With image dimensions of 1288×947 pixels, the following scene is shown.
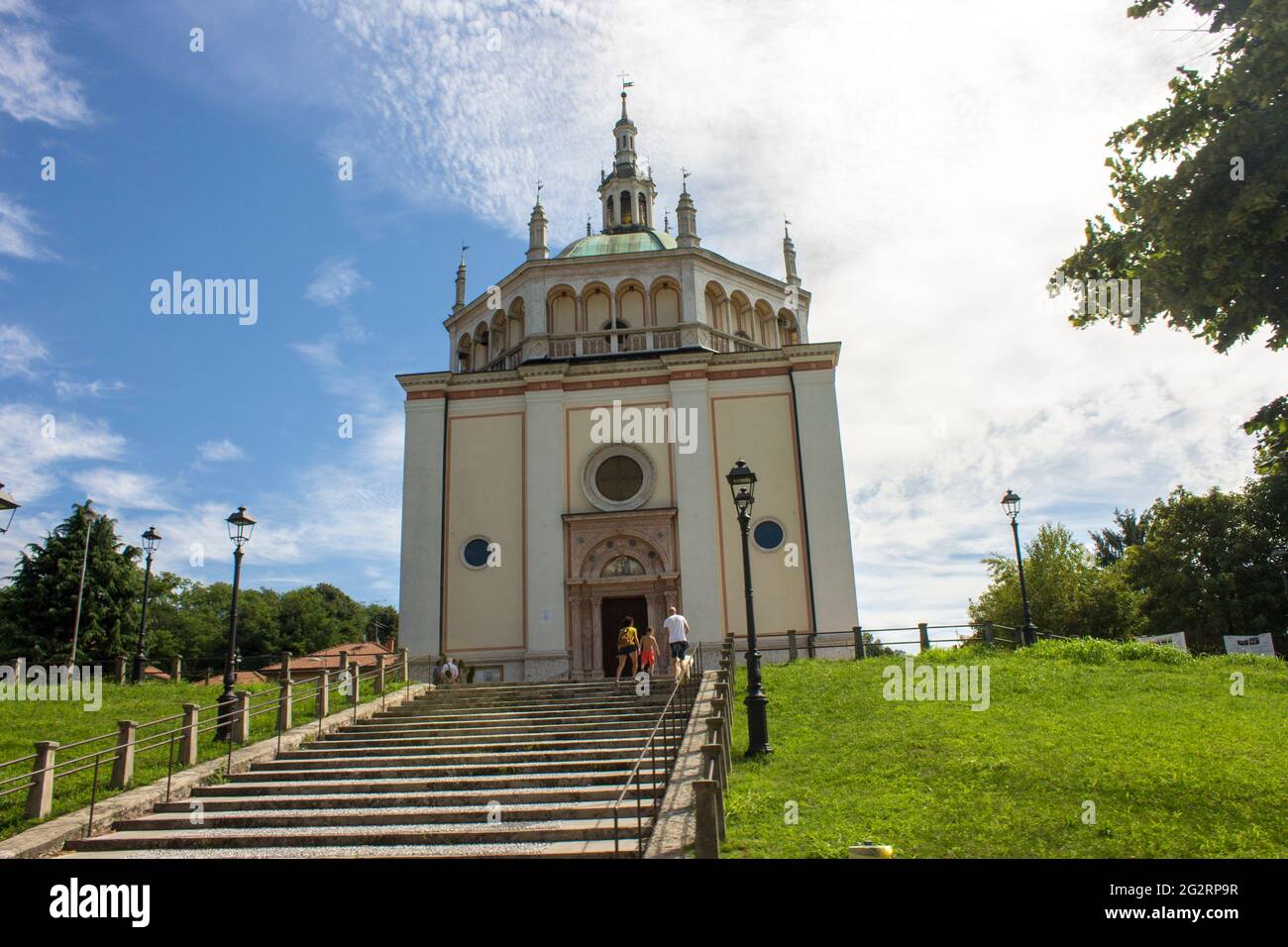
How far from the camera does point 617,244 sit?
31.7 m

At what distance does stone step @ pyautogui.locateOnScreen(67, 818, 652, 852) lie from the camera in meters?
9.48

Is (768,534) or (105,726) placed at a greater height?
(768,534)

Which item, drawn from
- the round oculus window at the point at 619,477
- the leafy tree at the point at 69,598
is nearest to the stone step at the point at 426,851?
the round oculus window at the point at 619,477

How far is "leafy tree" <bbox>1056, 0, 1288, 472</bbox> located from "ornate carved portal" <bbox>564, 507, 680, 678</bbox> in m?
16.0

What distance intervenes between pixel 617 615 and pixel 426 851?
640 inches

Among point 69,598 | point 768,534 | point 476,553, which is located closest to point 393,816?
point 476,553

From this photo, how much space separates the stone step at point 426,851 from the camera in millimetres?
8680

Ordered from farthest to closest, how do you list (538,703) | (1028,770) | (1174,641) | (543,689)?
(1174,641), (543,689), (538,703), (1028,770)

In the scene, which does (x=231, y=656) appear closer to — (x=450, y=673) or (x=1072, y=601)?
(x=450, y=673)

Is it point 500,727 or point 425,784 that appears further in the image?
point 500,727

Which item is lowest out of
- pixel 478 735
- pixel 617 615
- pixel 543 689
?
pixel 478 735

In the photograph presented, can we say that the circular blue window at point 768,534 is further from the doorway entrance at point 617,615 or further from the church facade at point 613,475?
the doorway entrance at point 617,615

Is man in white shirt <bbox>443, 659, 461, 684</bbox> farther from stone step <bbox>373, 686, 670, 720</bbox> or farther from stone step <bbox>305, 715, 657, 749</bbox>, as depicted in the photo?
stone step <bbox>305, 715, 657, 749</bbox>
